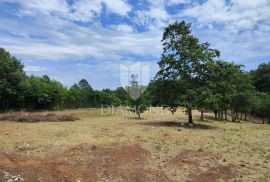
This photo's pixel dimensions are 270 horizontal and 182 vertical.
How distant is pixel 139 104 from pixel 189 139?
15.4 metres

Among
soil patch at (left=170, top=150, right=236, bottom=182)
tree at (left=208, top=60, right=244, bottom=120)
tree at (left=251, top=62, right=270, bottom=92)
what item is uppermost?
tree at (left=251, top=62, right=270, bottom=92)

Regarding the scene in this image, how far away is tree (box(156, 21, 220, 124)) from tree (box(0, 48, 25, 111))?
23.3 metres

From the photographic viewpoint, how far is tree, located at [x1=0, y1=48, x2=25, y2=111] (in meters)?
38.3

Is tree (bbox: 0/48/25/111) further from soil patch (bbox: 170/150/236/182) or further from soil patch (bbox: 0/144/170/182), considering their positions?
soil patch (bbox: 170/150/236/182)

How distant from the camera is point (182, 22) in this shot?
21688 mm

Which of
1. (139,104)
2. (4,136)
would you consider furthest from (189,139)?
(139,104)

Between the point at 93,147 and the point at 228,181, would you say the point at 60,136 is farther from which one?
the point at 228,181

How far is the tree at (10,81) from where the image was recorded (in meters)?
38.3

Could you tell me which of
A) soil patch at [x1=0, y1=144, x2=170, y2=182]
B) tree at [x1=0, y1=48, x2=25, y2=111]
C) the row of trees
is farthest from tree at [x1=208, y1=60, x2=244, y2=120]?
tree at [x1=0, y1=48, x2=25, y2=111]

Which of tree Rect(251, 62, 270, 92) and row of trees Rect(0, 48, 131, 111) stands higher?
tree Rect(251, 62, 270, 92)

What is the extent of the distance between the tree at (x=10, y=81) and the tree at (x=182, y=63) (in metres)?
23.3

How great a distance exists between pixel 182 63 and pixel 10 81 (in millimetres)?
26025

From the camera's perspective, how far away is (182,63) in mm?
21438

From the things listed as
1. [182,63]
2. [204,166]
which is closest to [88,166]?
[204,166]
